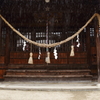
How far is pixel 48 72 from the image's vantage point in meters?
8.02

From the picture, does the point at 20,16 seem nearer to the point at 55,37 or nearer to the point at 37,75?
the point at 55,37

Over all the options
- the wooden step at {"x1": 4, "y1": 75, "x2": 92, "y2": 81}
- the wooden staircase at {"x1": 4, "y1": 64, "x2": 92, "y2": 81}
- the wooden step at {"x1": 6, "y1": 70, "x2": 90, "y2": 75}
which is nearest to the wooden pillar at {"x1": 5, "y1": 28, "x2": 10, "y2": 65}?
the wooden staircase at {"x1": 4, "y1": 64, "x2": 92, "y2": 81}

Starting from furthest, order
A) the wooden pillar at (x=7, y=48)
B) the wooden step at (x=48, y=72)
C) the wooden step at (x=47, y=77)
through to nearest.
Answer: the wooden pillar at (x=7, y=48) → the wooden step at (x=48, y=72) → the wooden step at (x=47, y=77)

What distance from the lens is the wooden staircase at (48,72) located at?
7848mm

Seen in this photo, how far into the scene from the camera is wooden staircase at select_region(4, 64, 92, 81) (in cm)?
785

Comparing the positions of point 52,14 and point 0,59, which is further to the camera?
point 0,59

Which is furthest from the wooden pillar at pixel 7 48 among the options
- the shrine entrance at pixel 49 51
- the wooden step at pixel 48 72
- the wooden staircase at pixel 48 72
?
the wooden step at pixel 48 72

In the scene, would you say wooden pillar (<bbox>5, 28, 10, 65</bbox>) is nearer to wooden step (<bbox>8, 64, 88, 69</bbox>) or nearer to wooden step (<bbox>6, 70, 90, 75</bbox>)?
wooden step (<bbox>8, 64, 88, 69</bbox>)

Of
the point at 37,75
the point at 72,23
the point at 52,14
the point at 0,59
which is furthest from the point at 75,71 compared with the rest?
the point at 0,59

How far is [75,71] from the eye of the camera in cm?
793

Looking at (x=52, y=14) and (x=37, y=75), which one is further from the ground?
(x=52, y=14)

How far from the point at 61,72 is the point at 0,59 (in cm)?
379

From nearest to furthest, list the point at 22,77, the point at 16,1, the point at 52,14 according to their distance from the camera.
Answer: the point at 16,1, the point at 52,14, the point at 22,77

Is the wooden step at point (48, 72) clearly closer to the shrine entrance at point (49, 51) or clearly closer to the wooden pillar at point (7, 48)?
the shrine entrance at point (49, 51)
